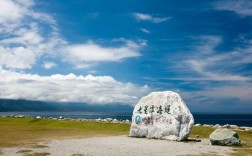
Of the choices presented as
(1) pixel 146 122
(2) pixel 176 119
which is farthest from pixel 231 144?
(1) pixel 146 122

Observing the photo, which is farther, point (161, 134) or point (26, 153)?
point (161, 134)

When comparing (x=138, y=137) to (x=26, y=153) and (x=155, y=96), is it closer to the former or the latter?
(x=155, y=96)

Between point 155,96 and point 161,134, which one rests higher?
point 155,96

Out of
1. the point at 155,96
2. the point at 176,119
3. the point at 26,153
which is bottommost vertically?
the point at 26,153

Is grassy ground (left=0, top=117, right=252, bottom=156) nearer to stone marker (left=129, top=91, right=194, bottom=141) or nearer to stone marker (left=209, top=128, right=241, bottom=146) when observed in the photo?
stone marker (left=129, top=91, right=194, bottom=141)

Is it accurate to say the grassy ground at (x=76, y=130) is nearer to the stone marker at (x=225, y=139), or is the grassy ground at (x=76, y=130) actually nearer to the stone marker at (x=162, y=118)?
the stone marker at (x=162, y=118)

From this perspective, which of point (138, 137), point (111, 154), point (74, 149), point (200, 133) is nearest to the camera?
point (111, 154)

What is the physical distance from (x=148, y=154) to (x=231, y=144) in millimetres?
12849

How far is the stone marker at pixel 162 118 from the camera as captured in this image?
138 ft

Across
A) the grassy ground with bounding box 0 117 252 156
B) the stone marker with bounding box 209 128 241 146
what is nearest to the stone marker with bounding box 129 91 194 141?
the stone marker with bounding box 209 128 241 146

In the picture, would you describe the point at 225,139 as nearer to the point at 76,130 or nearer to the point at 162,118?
the point at 162,118

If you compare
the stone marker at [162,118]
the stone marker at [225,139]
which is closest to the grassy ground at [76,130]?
the stone marker at [162,118]

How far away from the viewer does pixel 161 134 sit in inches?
1700

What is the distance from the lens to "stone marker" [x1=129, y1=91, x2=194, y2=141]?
42.1 m
